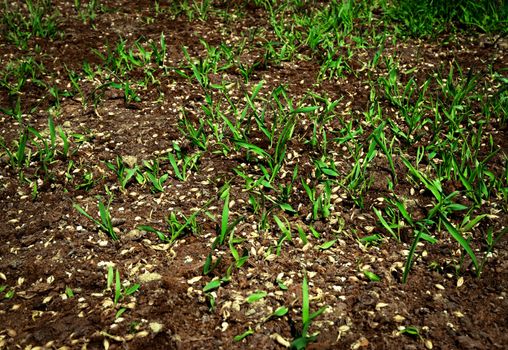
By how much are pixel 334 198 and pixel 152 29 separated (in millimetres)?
2118

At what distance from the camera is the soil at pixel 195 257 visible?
1821mm

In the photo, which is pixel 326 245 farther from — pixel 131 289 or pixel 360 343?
pixel 131 289

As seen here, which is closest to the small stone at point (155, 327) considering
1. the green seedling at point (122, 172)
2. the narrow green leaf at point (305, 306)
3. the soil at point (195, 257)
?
the soil at point (195, 257)

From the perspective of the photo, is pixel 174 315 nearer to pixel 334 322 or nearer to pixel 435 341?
pixel 334 322

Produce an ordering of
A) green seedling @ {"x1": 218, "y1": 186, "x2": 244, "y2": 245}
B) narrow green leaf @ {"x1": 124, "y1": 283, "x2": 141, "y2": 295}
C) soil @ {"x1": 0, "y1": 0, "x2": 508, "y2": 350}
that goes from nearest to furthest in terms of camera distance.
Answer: soil @ {"x1": 0, "y1": 0, "x2": 508, "y2": 350}, narrow green leaf @ {"x1": 124, "y1": 283, "x2": 141, "y2": 295}, green seedling @ {"x1": 218, "y1": 186, "x2": 244, "y2": 245}

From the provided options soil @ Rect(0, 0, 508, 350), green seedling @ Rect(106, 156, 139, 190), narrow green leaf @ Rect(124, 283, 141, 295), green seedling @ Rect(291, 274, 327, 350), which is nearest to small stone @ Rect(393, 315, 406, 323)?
soil @ Rect(0, 0, 508, 350)

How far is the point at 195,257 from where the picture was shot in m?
2.11

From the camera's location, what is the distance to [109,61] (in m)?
3.21

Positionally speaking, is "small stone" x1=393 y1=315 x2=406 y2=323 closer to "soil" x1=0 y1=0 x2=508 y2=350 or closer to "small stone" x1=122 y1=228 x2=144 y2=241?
"soil" x1=0 y1=0 x2=508 y2=350

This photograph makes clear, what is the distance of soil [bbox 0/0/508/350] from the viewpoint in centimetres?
182

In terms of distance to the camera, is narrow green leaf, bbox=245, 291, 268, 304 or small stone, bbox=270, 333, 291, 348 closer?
small stone, bbox=270, 333, 291, 348

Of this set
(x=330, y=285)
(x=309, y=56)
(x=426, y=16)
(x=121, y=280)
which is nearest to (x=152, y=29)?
(x=309, y=56)

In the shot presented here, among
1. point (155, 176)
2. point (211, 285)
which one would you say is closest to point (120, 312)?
point (211, 285)

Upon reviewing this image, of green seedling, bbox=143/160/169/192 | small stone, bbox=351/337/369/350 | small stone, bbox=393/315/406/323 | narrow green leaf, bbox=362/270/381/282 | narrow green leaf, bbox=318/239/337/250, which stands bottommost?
small stone, bbox=351/337/369/350
